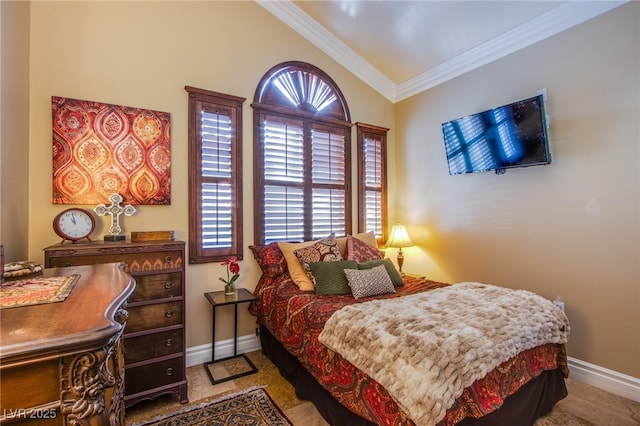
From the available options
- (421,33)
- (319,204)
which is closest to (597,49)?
(421,33)

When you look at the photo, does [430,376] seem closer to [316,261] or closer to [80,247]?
[316,261]

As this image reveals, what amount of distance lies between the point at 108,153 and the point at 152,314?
1360 mm

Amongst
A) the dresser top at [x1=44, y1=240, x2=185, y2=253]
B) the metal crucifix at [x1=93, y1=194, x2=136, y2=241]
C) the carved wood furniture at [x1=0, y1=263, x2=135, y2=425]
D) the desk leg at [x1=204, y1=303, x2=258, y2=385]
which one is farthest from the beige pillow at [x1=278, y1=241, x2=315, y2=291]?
the carved wood furniture at [x1=0, y1=263, x2=135, y2=425]

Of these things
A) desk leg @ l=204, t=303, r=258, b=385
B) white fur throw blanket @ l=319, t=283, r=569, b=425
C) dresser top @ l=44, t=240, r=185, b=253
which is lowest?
desk leg @ l=204, t=303, r=258, b=385

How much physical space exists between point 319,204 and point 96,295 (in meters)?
2.75

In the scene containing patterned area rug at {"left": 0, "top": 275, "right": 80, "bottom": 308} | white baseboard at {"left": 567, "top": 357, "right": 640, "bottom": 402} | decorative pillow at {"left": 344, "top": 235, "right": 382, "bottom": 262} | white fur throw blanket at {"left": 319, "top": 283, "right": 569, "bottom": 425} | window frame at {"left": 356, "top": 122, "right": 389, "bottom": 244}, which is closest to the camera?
patterned area rug at {"left": 0, "top": 275, "right": 80, "bottom": 308}

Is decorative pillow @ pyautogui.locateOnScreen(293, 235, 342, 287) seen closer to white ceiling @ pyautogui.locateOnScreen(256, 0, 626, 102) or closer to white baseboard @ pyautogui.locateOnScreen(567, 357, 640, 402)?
white baseboard @ pyautogui.locateOnScreen(567, 357, 640, 402)

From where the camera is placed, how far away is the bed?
1.43 m

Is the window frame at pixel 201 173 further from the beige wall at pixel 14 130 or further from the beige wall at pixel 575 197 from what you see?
the beige wall at pixel 575 197

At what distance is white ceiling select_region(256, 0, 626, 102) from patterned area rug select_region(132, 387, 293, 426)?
12.1 ft

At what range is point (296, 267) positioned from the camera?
2965 mm

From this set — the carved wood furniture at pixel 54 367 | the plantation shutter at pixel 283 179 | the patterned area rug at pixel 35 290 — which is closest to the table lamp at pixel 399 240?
the plantation shutter at pixel 283 179

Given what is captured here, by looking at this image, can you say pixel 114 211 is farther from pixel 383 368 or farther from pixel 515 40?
pixel 515 40

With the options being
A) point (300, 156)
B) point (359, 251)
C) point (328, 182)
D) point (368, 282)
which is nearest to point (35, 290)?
point (368, 282)
